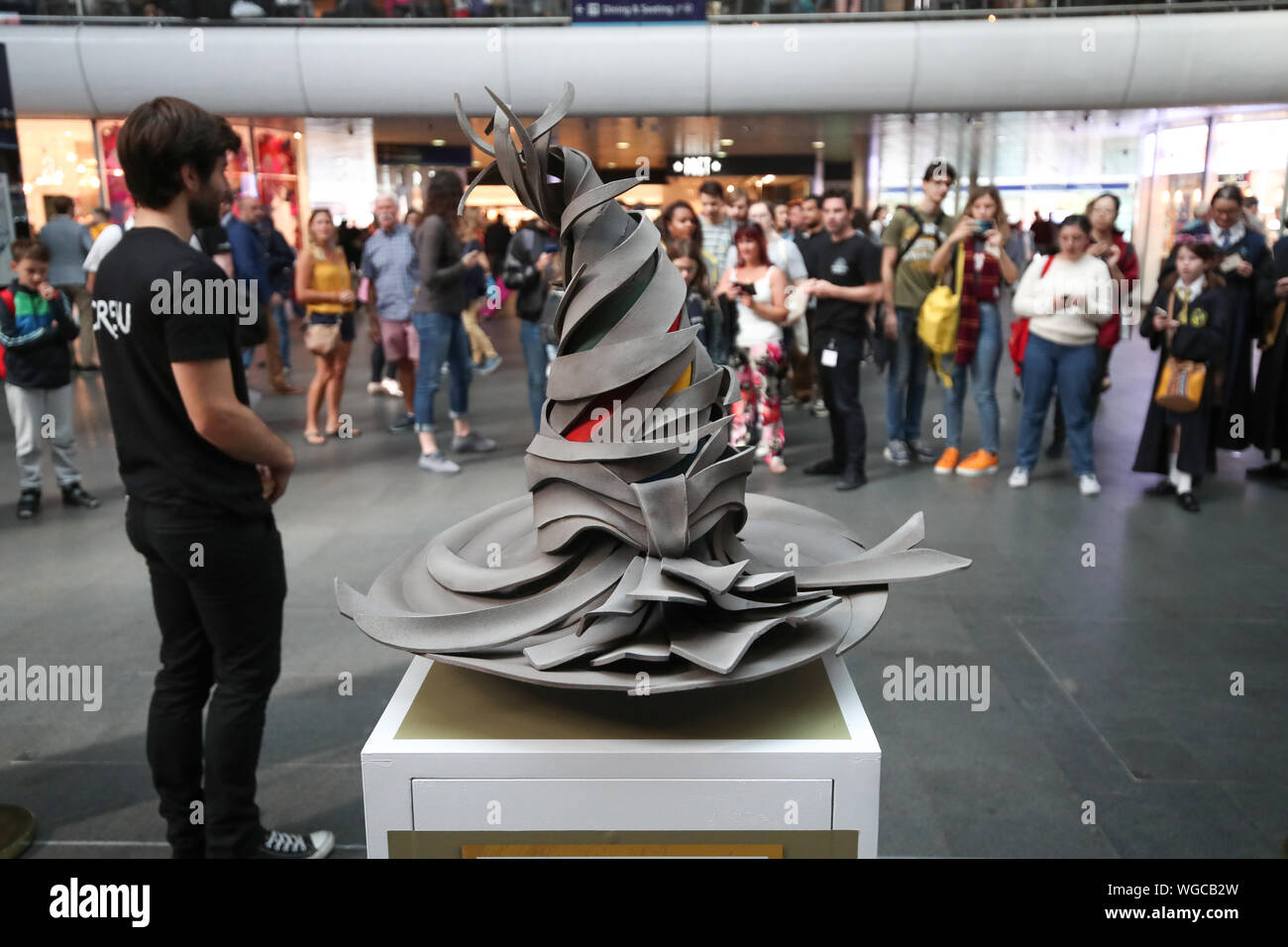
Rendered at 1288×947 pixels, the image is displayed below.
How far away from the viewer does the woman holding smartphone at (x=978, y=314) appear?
6.65 metres

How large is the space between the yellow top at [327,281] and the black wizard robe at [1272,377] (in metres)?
6.32

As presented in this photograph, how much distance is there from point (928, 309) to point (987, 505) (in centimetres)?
138

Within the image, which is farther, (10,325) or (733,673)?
(10,325)

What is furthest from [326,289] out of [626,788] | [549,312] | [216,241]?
[626,788]

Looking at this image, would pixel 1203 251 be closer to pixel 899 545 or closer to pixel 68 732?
pixel 899 545

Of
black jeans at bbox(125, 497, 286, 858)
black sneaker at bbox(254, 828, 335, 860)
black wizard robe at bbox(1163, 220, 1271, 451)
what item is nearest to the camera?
black jeans at bbox(125, 497, 286, 858)

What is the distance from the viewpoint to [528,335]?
24.7 feet

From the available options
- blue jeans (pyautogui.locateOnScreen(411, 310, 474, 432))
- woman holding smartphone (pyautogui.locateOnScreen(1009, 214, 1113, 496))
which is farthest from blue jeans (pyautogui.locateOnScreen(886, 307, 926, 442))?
blue jeans (pyautogui.locateOnScreen(411, 310, 474, 432))

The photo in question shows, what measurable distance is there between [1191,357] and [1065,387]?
28.3 inches

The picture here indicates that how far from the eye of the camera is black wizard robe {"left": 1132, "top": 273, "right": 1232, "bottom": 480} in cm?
617

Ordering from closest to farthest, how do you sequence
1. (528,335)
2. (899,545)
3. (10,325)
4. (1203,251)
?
(899,545)
(10,325)
(1203,251)
(528,335)

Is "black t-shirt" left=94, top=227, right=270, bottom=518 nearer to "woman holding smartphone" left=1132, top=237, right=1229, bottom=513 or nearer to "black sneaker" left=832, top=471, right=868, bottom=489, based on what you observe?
"black sneaker" left=832, top=471, right=868, bottom=489

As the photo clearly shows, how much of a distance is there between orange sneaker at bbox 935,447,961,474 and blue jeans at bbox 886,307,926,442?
0.43 metres
